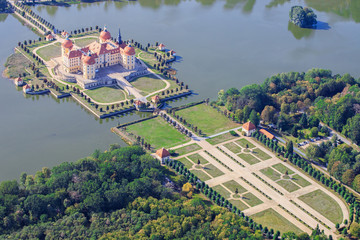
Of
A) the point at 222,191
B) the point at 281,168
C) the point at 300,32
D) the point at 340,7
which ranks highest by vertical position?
the point at 340,7

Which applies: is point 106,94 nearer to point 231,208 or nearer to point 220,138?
point 220,138

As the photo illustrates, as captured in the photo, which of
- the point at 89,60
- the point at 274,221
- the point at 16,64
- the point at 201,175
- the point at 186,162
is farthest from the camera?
the point at 16,64

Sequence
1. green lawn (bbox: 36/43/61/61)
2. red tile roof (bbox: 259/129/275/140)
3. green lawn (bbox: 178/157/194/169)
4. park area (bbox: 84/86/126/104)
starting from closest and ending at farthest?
green lawn (bbox: 178/157/194/169)
red tile roof (bbox: 259/129/275/140)
park area (bbox: 84/86/126/104)
green lawn (bbox: 36/43/61/61)

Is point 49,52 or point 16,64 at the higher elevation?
point 49,52

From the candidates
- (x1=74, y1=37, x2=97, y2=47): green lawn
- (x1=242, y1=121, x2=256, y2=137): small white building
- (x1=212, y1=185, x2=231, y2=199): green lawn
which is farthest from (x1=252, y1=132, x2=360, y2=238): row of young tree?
(x1=74, y1=37, x2=97, y2=47): green lawn

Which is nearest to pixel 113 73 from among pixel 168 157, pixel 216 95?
pixel 216 95

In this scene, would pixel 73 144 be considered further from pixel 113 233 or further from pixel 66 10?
pixel 66 10

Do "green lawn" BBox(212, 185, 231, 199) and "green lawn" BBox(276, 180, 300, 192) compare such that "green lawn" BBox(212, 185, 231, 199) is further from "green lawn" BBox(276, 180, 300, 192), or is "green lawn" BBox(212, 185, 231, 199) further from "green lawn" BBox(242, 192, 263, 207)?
"green lawn" BBox(276, 180, 300, 192)

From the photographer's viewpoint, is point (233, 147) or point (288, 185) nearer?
point (288, 185)

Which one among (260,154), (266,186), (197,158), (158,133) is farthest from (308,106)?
(158,133)
